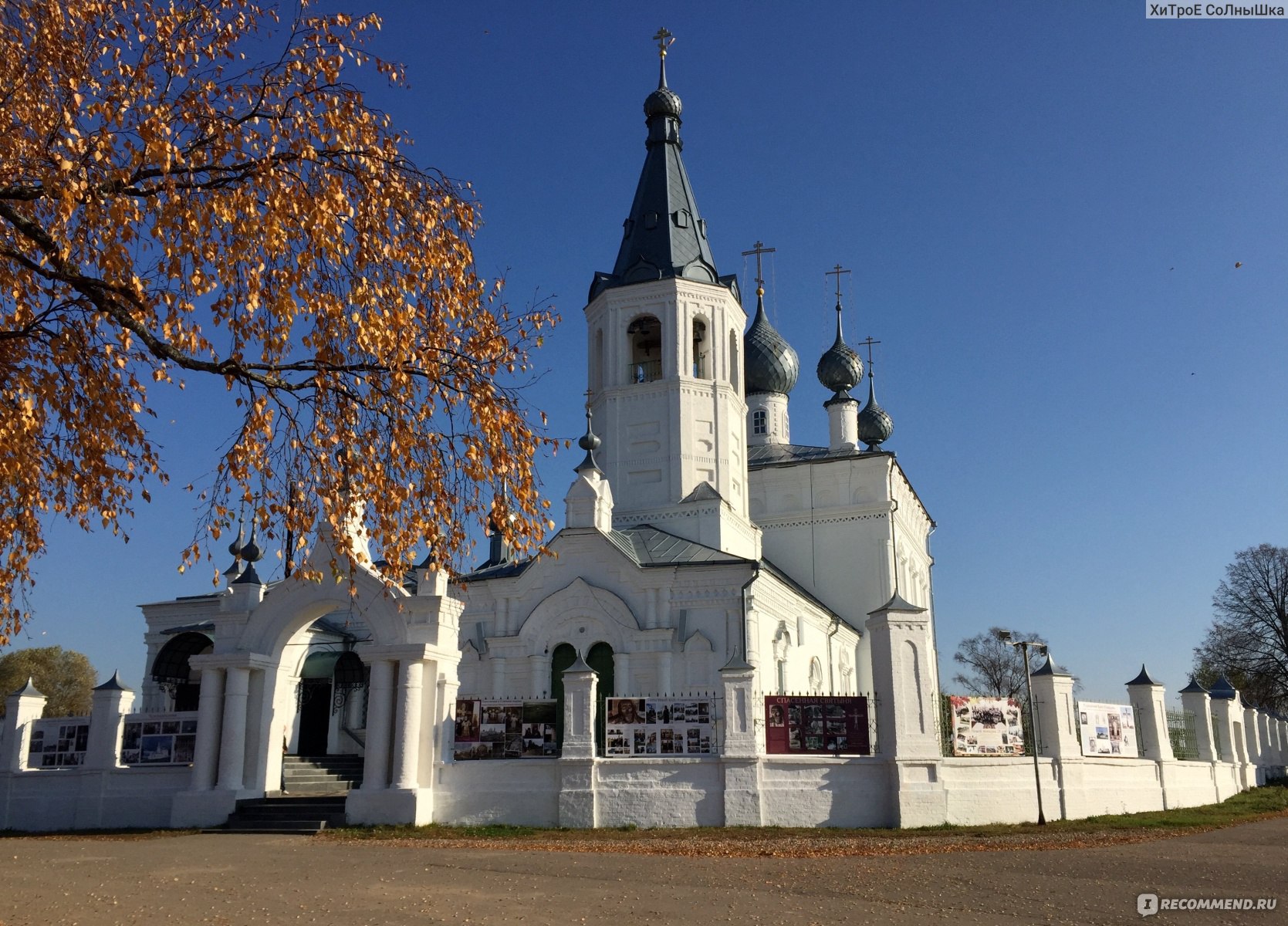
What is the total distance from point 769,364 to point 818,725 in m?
21.1

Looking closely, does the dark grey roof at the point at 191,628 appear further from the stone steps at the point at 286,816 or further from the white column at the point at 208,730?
the stone steps at the point at 286,816

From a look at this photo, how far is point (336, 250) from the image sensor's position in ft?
26.6

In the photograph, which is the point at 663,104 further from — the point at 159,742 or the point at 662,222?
the point at 159,742

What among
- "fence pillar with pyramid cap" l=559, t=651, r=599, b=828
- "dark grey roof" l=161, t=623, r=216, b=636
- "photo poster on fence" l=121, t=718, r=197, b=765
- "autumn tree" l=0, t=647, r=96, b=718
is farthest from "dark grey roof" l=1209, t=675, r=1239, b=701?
"autumn tree" l=0, t=647, r=96, b=718

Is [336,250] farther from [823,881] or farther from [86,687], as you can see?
[86,687]

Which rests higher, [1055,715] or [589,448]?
[589,448]

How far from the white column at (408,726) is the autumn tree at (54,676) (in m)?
40.2

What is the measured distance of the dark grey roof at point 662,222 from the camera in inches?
1032

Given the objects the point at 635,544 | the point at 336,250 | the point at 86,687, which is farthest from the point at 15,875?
the point at 86,687

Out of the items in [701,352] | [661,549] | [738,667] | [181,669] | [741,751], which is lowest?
[741,751]

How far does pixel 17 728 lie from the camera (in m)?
17.4

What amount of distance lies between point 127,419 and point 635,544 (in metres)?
14.9

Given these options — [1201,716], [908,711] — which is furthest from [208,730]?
[1201,716]

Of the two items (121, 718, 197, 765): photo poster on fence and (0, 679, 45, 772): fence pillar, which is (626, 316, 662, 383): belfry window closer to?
(121, 718, 197, 765): photo poster on fence
